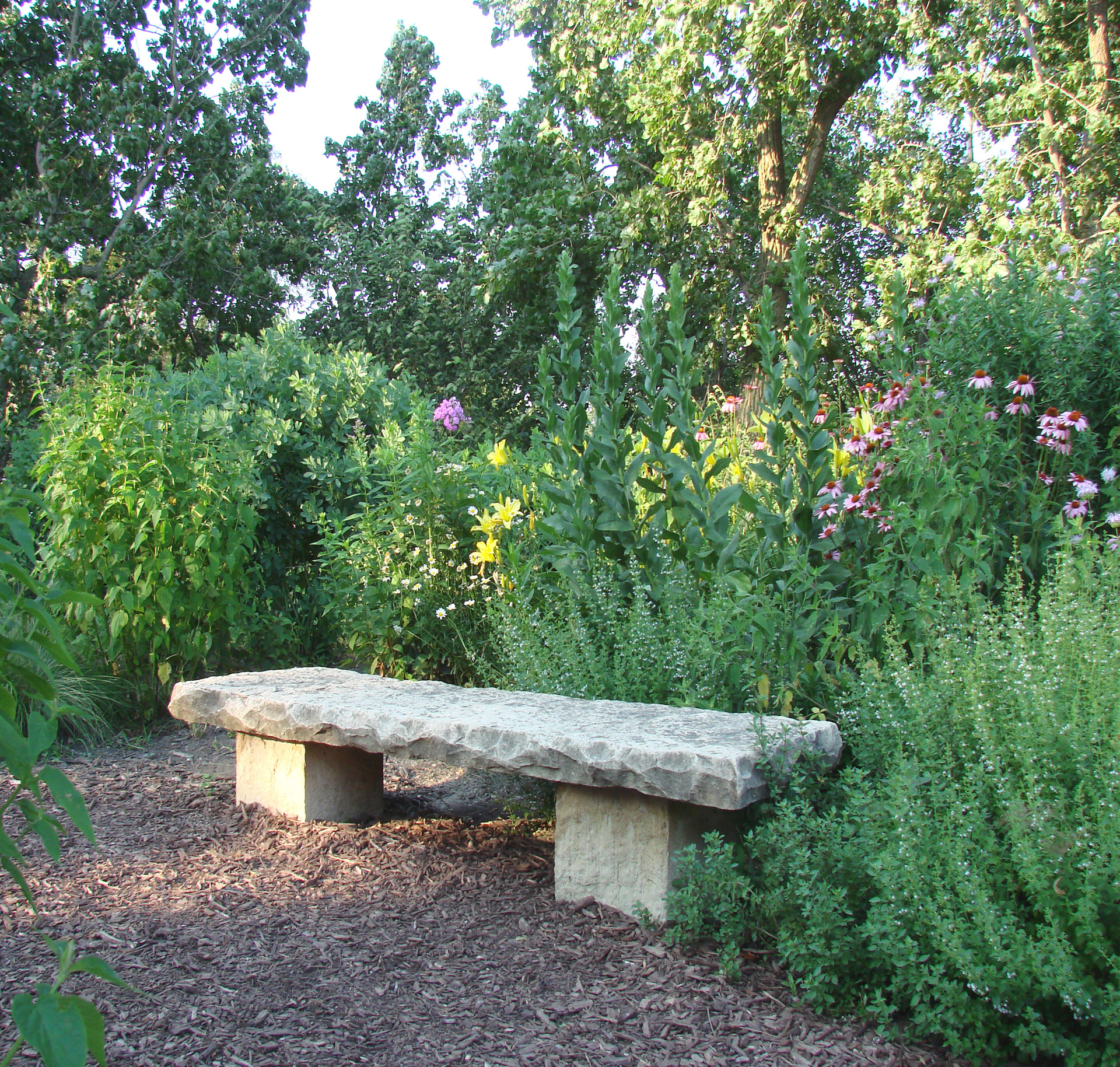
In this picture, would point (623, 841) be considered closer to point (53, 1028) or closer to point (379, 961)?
point (379, 961)

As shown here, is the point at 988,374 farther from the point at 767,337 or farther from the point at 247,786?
the point at 247,786

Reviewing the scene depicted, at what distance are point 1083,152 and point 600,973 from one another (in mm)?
10676

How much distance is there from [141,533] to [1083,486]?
4149 mm

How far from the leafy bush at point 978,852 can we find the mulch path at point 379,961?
0.18m

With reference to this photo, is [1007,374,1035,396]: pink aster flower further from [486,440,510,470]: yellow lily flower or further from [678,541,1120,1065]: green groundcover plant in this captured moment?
[486,440,510,470]: yellow lily flower

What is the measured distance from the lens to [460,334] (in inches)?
692

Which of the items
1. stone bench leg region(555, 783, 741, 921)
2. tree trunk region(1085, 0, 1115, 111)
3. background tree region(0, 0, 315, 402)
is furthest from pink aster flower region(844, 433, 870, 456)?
background tree region(0, 0, 315, 402)

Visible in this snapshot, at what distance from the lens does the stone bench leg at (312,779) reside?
350 centimetres

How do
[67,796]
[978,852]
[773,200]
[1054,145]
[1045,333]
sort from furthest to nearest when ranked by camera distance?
[773,200]
[1054,145]
[1045,333]
[978,852]
[67,796]

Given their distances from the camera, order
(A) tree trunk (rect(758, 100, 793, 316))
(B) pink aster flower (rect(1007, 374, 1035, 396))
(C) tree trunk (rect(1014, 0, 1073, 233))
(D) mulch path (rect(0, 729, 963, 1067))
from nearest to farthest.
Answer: (D) mulch path (rect(0, 729, 963, 1067)) → (B) pink aster flower (rect(1007, 374, 1035, 396)) → (C) tree trunk (rect(1014, 0, 1073, 233)) → (A) tree trunk (rect(758, 100, 793, 316))

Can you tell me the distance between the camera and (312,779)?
3.49 m

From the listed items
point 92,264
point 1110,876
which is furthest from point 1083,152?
point 92,264

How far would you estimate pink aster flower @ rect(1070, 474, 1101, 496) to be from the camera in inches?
134

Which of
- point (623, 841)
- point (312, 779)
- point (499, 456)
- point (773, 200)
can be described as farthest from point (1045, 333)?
point (773, 200)
